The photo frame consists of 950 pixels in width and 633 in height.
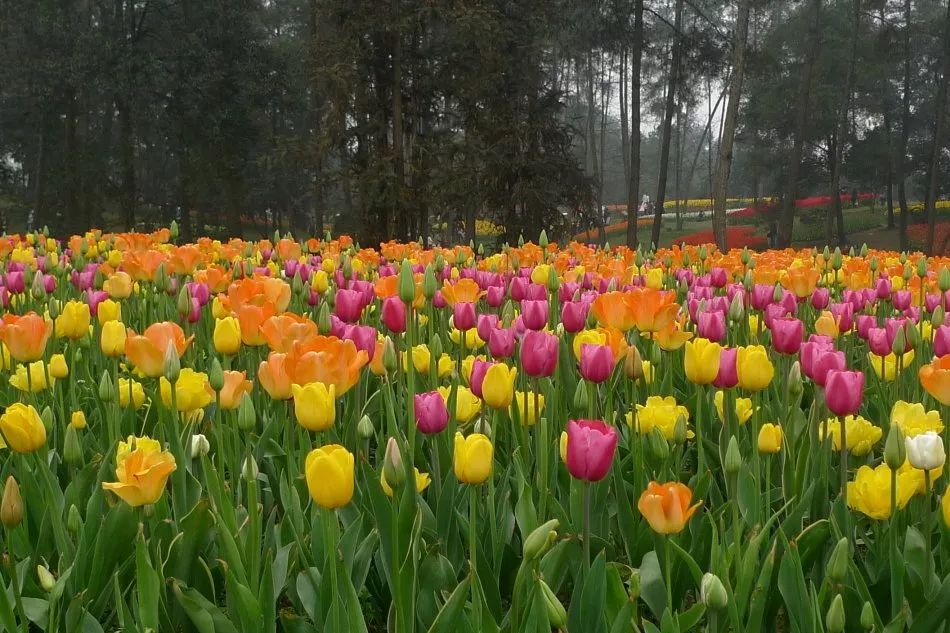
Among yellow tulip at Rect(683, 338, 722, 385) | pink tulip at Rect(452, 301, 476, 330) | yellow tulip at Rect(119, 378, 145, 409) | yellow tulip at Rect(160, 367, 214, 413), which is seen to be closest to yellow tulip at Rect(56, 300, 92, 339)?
yellow tulip at Rect(119, 378, 145, 409)

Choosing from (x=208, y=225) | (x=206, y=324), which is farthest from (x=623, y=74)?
(x=206, y=324)

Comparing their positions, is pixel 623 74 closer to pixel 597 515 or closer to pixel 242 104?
pixel 242 104

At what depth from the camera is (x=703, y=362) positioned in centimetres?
191

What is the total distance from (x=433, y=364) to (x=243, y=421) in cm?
63

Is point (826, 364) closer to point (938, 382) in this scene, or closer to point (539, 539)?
point (938, 382)

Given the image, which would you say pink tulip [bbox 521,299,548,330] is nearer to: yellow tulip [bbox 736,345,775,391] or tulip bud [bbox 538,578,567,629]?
yellow tulip [bbox 736,345,775,391]

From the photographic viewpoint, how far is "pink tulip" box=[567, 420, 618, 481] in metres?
1.35

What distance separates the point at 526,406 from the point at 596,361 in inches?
8.8

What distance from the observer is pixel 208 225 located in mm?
32125

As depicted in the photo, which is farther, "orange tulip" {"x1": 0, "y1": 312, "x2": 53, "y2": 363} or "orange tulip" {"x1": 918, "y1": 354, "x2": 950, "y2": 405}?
"orange tulip" {"x1": 0, "y1": 312, "x2": 53, "y2": 363}

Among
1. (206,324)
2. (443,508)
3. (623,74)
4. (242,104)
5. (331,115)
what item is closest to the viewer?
(443,508)

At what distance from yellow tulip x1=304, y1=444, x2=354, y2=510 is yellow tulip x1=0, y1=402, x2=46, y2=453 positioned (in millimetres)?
671

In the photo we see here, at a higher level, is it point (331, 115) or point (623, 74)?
point (623, 74)

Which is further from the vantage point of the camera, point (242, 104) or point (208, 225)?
point (208, 225)
